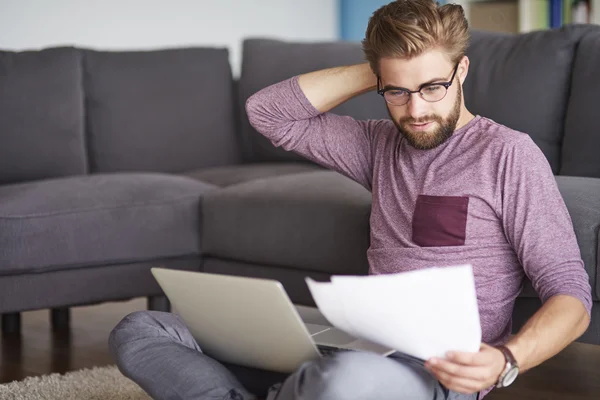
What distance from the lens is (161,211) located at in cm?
237

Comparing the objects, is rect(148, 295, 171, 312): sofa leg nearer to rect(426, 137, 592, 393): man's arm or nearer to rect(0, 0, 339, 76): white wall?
rect(426, 137, 592, 393): man's arm

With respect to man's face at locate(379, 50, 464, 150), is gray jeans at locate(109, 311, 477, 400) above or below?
below

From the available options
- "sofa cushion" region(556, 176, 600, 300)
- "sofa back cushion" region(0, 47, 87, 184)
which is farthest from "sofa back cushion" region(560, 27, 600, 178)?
"sofa back cushion" region(0, 47, 87, 184)

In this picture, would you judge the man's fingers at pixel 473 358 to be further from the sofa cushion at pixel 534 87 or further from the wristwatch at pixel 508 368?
the sofa cushion at pixel 534 87

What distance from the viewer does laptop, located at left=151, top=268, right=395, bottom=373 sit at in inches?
47.5

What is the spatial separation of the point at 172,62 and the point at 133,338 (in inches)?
71.6

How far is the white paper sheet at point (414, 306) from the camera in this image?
3.45 ft

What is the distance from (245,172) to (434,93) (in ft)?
4.90

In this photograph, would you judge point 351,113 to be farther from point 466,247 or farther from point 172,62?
point 466,247

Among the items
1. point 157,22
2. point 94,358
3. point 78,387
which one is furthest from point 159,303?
point 157,22

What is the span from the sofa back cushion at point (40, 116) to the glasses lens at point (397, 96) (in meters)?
1.73

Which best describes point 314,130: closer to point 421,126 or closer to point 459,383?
point 421,126

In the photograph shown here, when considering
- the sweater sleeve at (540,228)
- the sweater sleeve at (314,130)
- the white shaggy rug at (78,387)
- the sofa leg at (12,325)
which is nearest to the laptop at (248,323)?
the sweater sleeve at (540,228)

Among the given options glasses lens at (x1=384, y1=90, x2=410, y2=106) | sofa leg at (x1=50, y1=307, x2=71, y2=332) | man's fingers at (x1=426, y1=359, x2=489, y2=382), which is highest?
glasses lens at (x1=384, y1=90, x2=410, y2=106)
